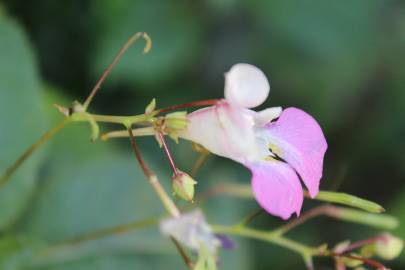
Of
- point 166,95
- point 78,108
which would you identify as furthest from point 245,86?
point 166,95

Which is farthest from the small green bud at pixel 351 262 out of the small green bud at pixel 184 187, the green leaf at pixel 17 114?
the green leaf at pixel 17 114

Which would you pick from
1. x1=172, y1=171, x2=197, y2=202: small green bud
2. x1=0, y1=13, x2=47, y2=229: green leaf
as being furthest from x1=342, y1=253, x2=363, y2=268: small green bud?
x1=0, y1=13, x2=47, y2=229: green leaf

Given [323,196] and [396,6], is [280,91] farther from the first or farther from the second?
[323,196]

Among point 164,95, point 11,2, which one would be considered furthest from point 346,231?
point 11,2

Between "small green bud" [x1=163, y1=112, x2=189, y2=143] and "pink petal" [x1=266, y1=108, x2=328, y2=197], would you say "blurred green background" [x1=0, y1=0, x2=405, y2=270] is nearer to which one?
"pink petal" [x1=266, y1=108, x2=328, y2=197]

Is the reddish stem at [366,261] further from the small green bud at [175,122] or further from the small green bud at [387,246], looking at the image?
the small green bud at [175,122]
